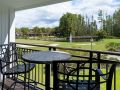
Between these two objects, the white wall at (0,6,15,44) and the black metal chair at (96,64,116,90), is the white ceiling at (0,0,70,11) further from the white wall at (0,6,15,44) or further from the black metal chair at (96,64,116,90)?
A: the black metal chair at (96,64,116,90)

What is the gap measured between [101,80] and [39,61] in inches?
34.6

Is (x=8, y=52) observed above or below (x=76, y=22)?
below

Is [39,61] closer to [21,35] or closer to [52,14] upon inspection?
[21,35]

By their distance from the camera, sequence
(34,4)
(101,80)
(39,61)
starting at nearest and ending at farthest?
(101,80) < (39,61) < (34,4)

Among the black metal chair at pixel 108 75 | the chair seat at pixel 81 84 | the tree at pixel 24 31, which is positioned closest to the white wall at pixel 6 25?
the tree at pixel 24 31

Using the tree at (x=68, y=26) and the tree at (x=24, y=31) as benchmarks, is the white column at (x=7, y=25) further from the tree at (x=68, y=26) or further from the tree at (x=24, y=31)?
the tree at (x=68, y=26)

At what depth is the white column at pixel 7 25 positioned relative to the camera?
511 centimetres

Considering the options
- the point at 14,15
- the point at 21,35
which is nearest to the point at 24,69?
the point at 14,15

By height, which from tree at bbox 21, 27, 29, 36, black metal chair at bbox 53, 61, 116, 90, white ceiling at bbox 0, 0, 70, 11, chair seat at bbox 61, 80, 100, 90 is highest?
white ceiling at bbox 0, 0, 70, 11

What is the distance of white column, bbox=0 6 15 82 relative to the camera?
16.8 ft

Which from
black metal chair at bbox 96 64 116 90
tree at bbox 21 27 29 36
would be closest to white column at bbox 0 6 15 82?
tree at bbox 21 27 29 36

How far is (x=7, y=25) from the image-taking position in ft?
17.2

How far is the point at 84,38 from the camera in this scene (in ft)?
26.0

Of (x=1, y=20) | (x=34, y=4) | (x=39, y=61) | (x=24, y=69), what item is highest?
(x=34, y=4)
